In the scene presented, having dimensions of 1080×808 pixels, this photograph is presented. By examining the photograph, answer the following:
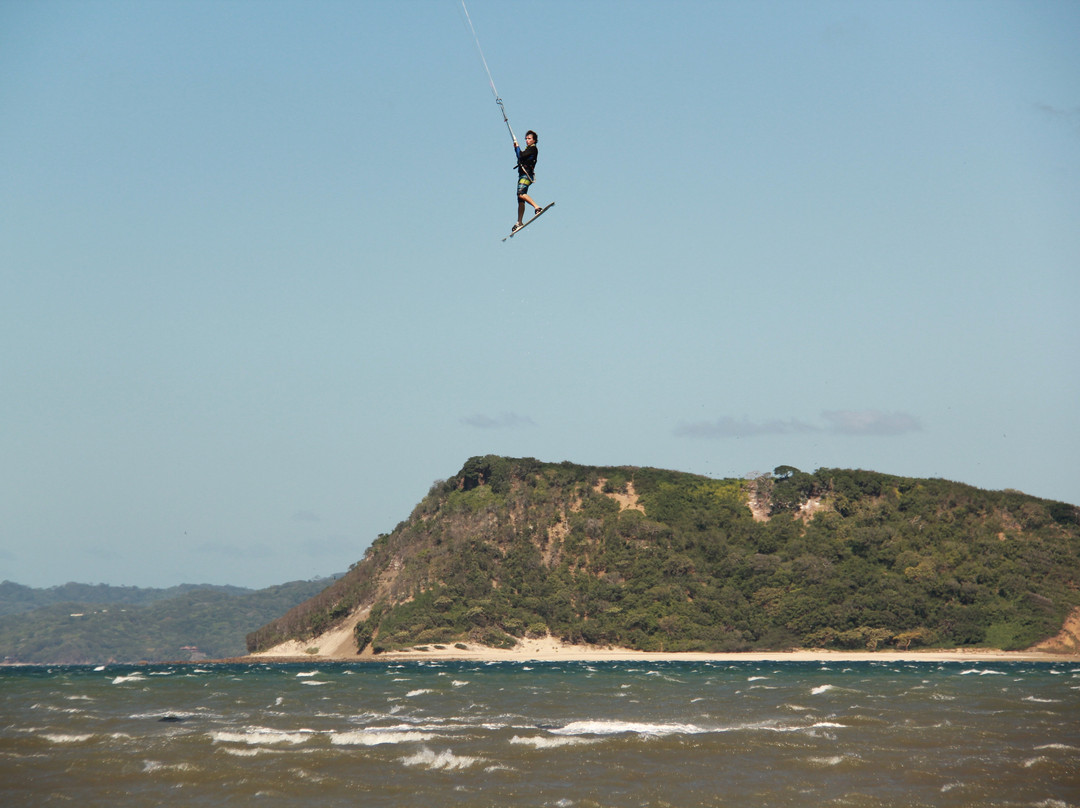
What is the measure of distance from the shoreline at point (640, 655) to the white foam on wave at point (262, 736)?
47625 mm

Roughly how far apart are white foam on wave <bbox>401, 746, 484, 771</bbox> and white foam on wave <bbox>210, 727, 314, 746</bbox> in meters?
4.82

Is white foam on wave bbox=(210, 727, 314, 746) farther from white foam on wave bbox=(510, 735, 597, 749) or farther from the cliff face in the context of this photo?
the cliff face

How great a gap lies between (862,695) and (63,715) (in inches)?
1257

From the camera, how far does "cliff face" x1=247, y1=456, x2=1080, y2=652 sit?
7925 centimetres

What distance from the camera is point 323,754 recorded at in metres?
25.9

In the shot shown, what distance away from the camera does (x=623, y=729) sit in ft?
96.4

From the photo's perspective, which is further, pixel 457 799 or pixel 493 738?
pixel 493 738

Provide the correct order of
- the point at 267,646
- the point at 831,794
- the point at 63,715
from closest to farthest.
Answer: the point at 831,794, the point at 63,715, the point at 267,646

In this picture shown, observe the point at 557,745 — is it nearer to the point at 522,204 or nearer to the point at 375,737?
the point at 375,737

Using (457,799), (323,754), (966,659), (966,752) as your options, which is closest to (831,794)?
(966,752)

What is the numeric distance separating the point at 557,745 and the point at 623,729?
3.52 meters

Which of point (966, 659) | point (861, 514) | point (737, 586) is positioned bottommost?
point (966, 659)

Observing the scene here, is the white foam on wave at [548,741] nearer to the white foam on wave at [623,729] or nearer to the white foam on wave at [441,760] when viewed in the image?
the white foam on wave at [623,729]

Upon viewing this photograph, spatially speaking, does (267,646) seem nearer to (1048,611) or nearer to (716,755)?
(1048,611)
